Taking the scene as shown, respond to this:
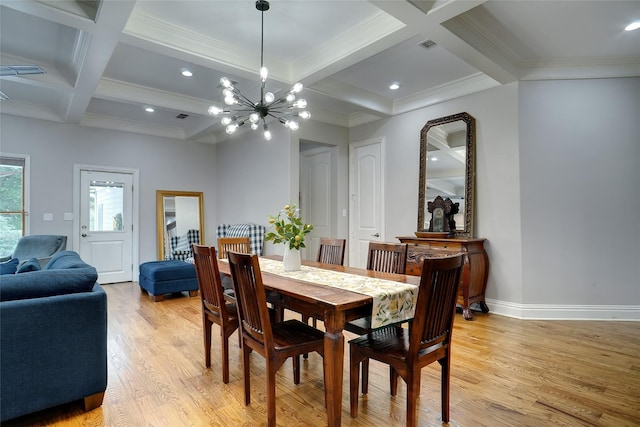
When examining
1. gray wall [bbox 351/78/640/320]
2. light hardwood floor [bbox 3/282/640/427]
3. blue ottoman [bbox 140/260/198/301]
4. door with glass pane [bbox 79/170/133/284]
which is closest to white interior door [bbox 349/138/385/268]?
gray wall [bbox 351/78/640/320]

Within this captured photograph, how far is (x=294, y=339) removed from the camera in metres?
1.99

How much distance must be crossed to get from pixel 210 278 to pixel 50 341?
936mm

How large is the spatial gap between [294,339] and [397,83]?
3516mm

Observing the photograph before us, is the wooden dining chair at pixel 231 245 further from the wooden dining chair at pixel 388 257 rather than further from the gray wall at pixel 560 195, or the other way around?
the gray wall at pixel 560 195

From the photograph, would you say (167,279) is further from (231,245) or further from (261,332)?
(261,332)

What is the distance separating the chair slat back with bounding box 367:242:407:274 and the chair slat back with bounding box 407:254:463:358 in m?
0.81

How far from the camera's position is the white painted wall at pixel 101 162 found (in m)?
5.22

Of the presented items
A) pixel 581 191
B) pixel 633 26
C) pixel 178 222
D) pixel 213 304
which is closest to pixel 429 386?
pixel 213 304

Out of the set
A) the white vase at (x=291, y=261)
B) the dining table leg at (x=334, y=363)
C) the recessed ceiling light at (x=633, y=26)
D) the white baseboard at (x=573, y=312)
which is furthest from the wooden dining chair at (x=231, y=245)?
the recessed ceiling light at (x=633, y=26)

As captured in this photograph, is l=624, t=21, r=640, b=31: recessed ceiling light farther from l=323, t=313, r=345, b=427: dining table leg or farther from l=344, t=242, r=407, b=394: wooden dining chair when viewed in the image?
l=323, t=313, r=345, b=427: dining table leg

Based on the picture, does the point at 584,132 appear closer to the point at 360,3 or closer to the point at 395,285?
the point at 360,3

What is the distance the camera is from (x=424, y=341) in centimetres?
175

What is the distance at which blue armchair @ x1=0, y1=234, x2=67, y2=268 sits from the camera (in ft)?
14.3

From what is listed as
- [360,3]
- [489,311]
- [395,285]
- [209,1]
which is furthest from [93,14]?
[489,311]
